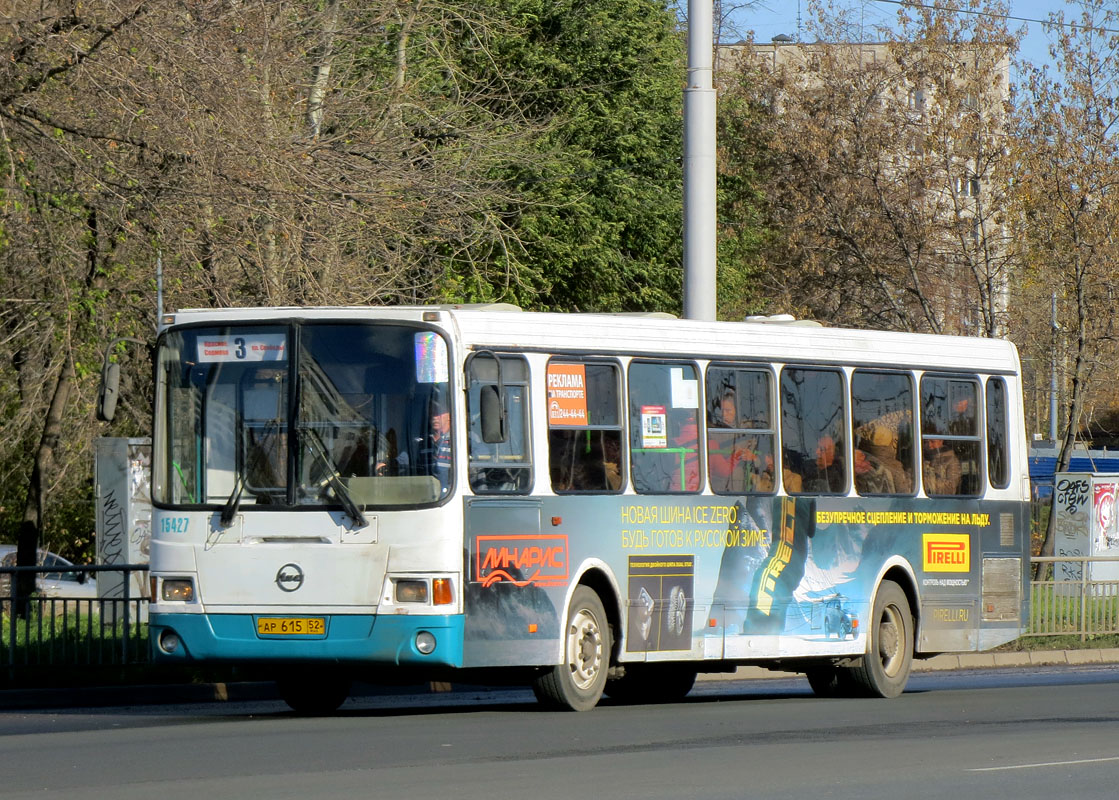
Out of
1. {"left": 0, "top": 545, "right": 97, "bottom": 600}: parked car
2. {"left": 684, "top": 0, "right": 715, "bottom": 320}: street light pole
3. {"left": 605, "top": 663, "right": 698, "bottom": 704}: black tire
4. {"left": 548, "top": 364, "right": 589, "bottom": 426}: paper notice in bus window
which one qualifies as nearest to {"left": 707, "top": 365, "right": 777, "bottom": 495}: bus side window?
{"left": 548, "top": 364, "right": 589, "bottom": 426}: paper notice in bus window

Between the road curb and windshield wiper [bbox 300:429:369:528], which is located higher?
windshield wiper [bbox 300:429:369:528]

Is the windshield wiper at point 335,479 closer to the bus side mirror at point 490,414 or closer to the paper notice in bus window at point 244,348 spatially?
the paper notice in bus window at point 244,348

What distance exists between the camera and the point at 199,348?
1311cm

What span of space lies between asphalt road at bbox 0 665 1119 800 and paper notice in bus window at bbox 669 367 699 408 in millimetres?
2300

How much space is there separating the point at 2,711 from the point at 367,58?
12.9 m

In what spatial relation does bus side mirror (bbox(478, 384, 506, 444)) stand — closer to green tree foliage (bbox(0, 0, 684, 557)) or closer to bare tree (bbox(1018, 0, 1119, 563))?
green tree foliage (bbox(0, 0, 684, 557))

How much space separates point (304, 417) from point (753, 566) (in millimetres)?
4023

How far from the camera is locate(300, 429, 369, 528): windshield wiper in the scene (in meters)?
12.5

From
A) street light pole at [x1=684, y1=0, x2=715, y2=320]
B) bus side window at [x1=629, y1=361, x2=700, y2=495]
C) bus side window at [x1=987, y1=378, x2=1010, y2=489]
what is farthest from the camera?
street light pole at [x1=684, y1=0, x2=715, y2=320]

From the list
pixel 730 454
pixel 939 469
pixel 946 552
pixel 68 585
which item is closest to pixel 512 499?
pixel 730 454

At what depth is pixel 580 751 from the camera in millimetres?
10812

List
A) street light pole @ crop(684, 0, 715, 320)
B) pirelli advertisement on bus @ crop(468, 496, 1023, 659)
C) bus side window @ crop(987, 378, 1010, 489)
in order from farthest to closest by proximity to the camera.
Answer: street light pole @ crop(684, 0, 715, 320)
bus side window @ crop(987, 378, 1010, 489)
pirelli advertisement on bus @ crop(468, 496, 1023, 659)

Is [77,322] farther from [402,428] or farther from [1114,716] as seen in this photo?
[1114,716]

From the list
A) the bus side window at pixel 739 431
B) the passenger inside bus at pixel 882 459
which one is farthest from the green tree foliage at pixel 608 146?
the bus side window at pixel 739 431
